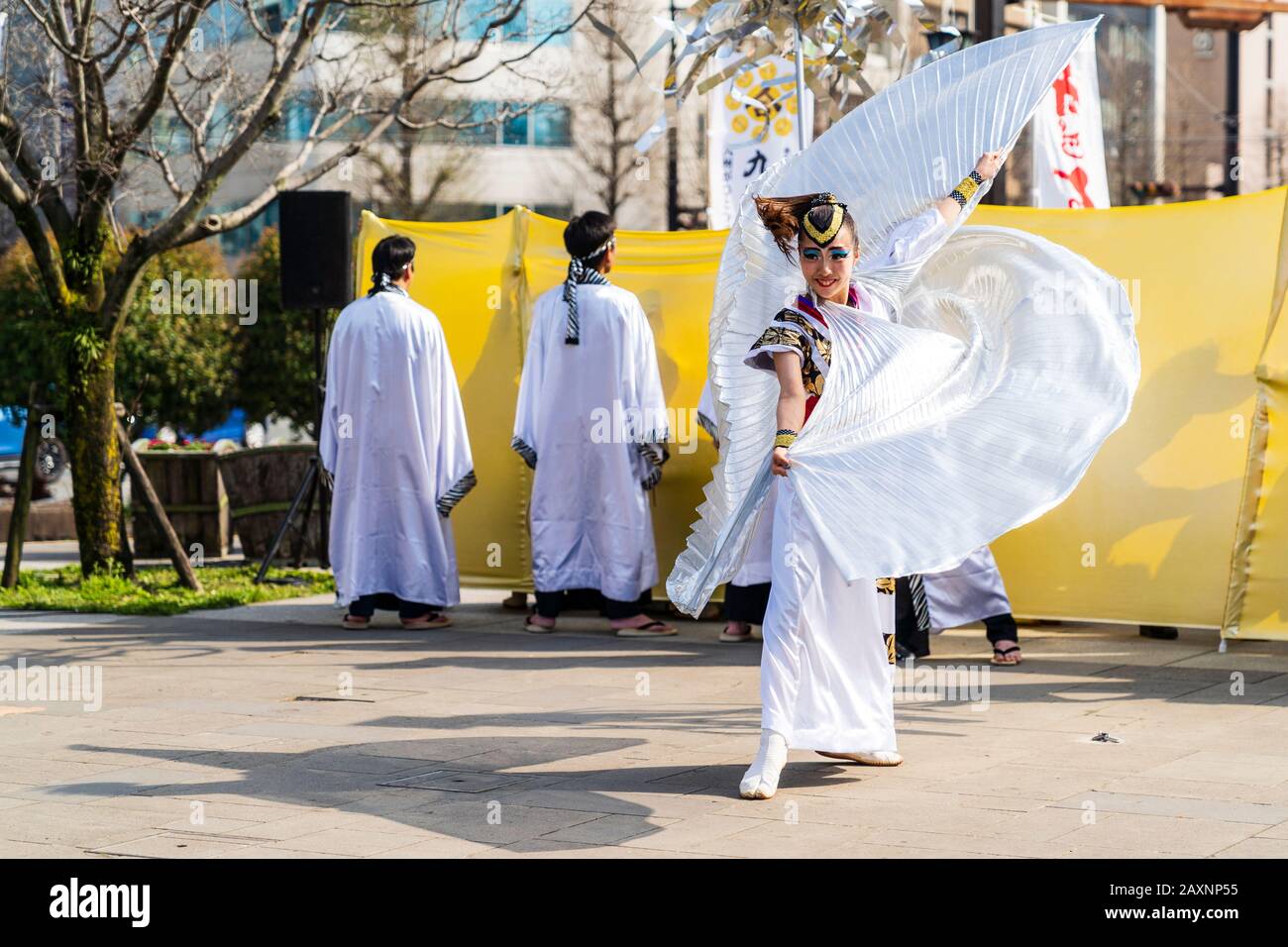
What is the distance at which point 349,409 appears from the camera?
10227mm

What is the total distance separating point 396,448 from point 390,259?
1.09 m

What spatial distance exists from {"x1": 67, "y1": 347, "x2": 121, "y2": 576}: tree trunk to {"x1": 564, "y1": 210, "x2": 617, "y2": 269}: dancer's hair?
13.4 ft

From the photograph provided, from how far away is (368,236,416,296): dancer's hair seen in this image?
33.2ft

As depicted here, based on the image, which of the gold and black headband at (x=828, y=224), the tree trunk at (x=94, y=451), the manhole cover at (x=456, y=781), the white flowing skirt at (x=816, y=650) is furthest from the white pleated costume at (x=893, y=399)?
the tree trunk at (x=94, y=451)

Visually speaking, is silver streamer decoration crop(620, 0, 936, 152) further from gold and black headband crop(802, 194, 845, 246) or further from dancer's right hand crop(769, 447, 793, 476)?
dancer's right hand crop(769, 447, 793, 476)

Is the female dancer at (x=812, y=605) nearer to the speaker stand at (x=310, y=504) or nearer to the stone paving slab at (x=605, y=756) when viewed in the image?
the stone paving slab at (x=605, y=756)

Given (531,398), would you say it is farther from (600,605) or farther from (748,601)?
(748,601)

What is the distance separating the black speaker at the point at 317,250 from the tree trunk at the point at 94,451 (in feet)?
4.66

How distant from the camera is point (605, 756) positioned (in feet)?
20.7

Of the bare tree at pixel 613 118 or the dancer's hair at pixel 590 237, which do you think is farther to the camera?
the bare tree at pixel 613 118

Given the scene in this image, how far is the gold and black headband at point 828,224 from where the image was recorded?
18.8 ft

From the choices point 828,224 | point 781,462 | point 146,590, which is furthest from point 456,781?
point 146,590

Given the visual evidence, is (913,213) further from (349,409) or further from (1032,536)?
(349,409)

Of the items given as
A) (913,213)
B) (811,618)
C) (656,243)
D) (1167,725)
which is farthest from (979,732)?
(656,243)
